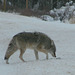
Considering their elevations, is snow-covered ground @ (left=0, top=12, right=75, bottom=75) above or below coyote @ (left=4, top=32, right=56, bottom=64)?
below

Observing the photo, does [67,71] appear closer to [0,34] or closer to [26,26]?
[0,34]

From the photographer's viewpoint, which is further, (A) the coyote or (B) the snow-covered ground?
(A) the coyote

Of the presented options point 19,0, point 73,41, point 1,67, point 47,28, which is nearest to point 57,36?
point 73,41

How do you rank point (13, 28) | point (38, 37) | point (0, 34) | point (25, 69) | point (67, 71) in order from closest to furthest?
1. point (67, 71)
2. point (25, 69)
3. point (38, 37)
4. point (0, 34)
5. point (13, 28)

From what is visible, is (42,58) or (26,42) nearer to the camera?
(26,42)

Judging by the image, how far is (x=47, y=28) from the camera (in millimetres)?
17438

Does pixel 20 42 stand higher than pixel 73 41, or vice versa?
pixel 20 42

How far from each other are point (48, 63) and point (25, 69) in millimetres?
720

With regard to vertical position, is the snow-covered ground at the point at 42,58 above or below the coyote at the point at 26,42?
below

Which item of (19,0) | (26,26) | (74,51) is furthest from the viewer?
(19,0)

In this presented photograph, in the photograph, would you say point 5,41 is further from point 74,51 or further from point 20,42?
point 20,42

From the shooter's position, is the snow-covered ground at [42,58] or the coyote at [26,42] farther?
the coyote at [26,42]

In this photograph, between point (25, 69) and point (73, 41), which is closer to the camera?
point (25, 69)

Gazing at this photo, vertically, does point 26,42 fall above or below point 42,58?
above
